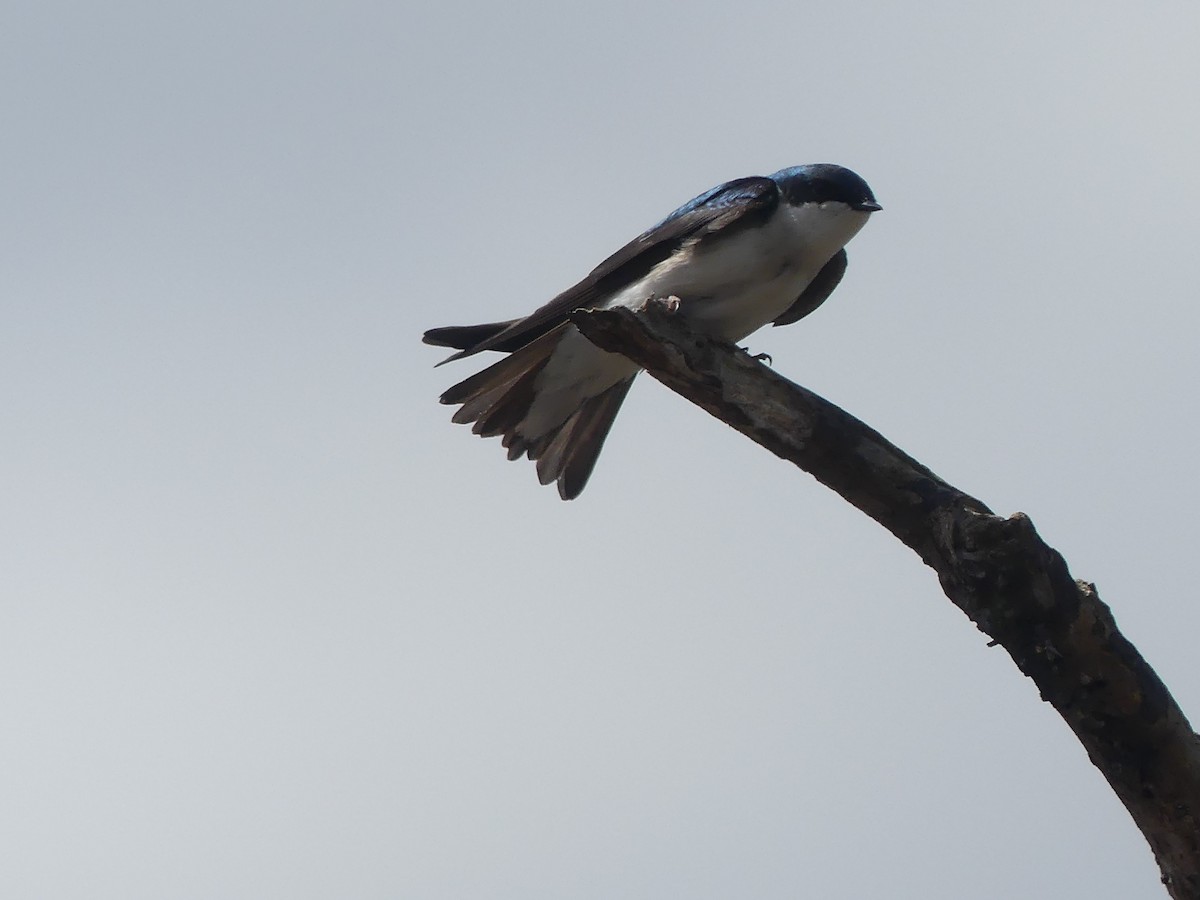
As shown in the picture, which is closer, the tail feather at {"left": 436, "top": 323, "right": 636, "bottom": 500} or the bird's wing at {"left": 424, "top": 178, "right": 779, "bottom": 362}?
the bird's wing at {"left": 424, "top": 178, "right": 779, "bottom": 362}

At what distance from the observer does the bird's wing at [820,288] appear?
20.0ft

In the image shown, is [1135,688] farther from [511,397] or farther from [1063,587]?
[511,397]

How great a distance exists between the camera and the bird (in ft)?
17.8

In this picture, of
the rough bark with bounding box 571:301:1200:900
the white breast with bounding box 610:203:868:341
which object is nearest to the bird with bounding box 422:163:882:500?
the white breast with bounding box 610:203:868:341

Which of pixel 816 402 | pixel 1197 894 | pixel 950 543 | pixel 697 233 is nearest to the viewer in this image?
pixel 1197 894

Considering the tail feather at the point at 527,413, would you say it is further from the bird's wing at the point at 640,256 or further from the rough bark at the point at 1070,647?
the rough bark at the point at 1070,647

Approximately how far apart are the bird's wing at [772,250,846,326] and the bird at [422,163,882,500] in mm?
31

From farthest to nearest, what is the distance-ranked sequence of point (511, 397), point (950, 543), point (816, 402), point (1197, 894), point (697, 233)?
point (511, 397), point (697, 233), point (816, 402), point (950, 543), point (1197, 894)

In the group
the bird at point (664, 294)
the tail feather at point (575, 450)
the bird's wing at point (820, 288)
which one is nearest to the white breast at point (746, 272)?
the bird at point (664, 294)

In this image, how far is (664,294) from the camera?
17.8 ft

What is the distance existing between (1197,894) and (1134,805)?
228mm

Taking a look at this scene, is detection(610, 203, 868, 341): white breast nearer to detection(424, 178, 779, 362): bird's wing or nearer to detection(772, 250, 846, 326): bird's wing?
detection(424, 178, 779, 362): bird's wing

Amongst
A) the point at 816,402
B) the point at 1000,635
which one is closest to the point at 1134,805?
the point at 1000,635

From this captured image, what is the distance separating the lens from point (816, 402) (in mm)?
3982
